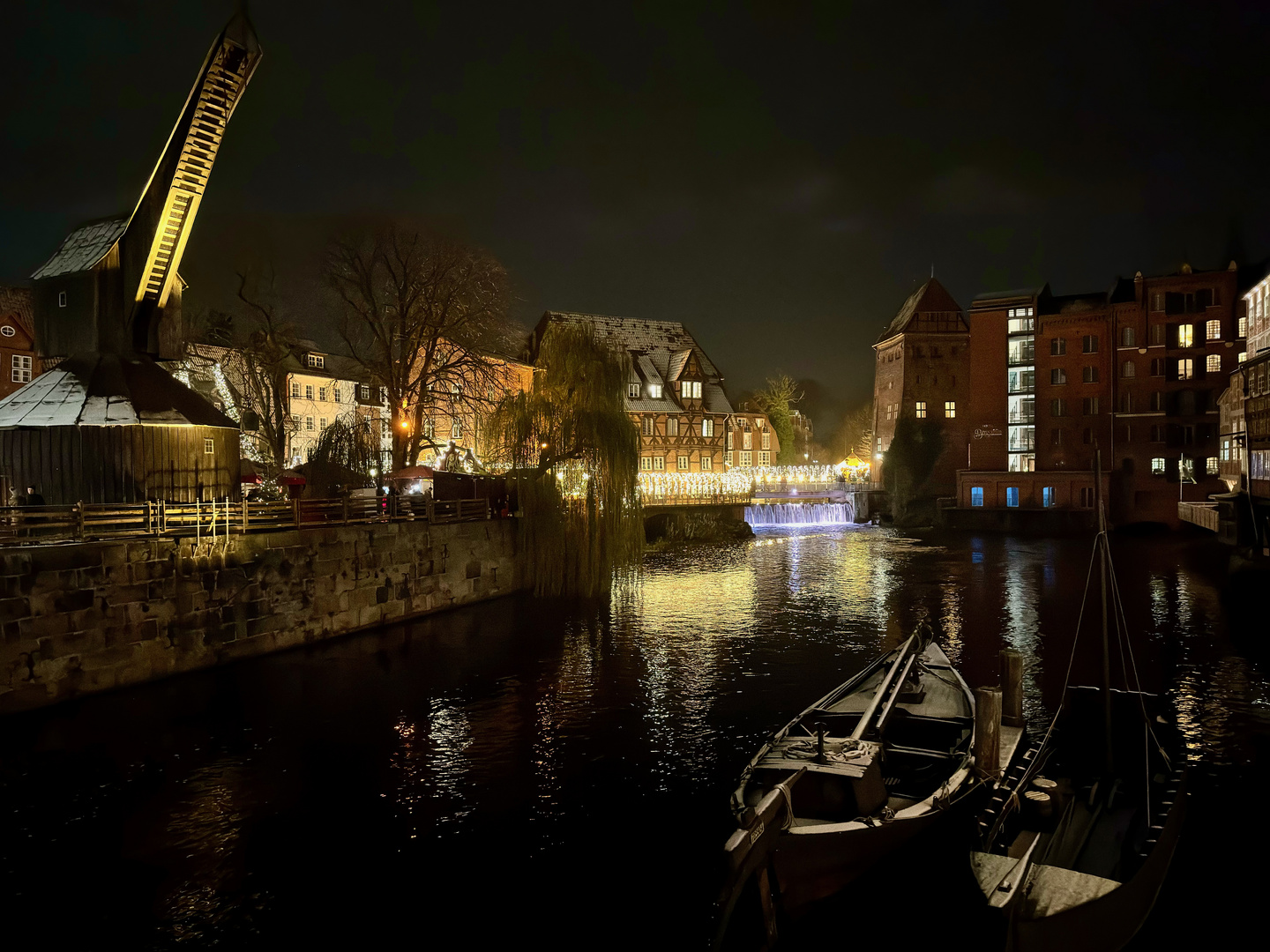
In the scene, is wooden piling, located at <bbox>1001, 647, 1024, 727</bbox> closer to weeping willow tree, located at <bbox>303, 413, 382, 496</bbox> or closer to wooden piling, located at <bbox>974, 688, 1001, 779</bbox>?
wooden piling, located at <bbox>974, 688, 1001, 779</bbox>

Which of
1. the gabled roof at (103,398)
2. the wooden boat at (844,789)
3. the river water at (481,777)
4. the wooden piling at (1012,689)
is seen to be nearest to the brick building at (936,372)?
the river water at (481,777)

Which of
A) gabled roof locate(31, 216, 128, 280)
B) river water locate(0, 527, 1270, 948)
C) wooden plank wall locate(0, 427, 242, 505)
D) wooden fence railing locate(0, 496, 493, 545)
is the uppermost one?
gabled roof locate(31, 216, 128, 280)

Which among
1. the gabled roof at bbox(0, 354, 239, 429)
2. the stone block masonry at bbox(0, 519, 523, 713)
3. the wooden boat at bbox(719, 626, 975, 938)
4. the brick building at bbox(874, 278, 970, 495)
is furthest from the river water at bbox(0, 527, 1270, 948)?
the brick building at bbox(874, 278, 970, 495)

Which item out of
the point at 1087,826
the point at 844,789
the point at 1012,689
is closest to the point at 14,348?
the point at 844,789

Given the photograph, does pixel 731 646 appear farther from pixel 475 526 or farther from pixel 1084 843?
pixel 1084 843

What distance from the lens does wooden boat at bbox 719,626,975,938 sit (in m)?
8.14

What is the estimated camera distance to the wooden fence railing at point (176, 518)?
1944cm

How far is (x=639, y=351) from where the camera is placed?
74.7 m

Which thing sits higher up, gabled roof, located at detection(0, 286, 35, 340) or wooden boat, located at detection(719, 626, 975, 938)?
gabled roof, located at detection(0, 286, 35, 340)

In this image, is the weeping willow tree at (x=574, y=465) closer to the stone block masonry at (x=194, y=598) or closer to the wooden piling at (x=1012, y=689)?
the stone block masonry at (x=194, y=598)

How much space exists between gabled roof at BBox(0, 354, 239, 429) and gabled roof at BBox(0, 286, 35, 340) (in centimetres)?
2814

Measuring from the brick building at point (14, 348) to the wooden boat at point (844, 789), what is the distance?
2069 inches

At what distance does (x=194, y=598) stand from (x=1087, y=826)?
2026 centimetres

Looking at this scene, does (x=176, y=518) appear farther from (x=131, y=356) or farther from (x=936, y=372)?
(x=936, y=372)
